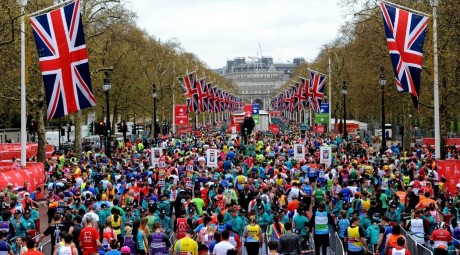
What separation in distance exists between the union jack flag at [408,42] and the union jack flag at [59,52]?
9.95 meters

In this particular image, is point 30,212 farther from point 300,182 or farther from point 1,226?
point 300,182

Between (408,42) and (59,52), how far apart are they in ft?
35.8

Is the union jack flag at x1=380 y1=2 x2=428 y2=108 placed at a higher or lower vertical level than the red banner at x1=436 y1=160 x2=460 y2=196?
higher

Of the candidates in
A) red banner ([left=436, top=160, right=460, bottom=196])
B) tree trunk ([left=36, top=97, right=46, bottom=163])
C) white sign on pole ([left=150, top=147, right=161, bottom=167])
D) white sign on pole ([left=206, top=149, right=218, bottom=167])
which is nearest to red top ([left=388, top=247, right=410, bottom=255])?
red banner ([left=436, top=160, right=460, bottom=196])

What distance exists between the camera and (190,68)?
4528 inches

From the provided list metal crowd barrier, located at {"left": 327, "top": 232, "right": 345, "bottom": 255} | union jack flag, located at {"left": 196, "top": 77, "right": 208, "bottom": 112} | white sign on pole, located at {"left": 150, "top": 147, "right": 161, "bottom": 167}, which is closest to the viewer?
metal crowd barrier, located at {"left": 327, "top": 232, "right": 345, "bottom": 255}

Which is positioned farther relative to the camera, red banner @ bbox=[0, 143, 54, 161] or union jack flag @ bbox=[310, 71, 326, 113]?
union jack flag @ bbox=[310, 71, 326, 113]

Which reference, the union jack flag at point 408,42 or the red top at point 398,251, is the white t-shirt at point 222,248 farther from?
the union jack flag at point 408,42

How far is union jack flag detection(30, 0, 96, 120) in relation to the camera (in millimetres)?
23734

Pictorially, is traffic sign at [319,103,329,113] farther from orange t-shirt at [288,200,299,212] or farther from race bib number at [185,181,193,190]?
orange t-shirt at [288,200,299,212]

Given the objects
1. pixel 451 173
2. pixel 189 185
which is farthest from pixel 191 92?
pixel 189 185

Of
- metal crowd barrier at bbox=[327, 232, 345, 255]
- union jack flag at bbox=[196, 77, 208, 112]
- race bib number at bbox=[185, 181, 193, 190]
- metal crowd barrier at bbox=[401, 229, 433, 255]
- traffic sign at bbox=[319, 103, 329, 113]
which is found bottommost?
metal crowd barrier at bbox=[327, 232, 345, 255]

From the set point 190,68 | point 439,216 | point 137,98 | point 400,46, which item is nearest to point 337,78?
point 137,98

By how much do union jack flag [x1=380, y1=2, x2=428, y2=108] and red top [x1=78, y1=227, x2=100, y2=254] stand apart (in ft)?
47.2
